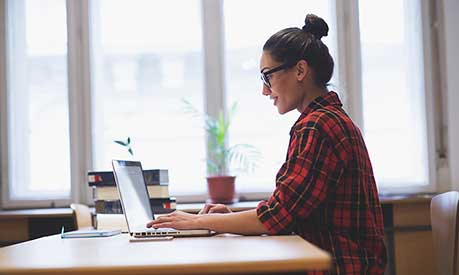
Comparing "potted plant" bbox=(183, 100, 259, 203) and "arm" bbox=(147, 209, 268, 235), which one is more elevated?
"potted plant" bbox=(183, 100, 259, 203)

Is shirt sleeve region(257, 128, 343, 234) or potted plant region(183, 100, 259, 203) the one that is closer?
shirt sleeve region(257, 128, 343, 234)

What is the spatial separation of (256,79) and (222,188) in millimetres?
743

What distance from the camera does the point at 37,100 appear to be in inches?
152

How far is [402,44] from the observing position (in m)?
3.72

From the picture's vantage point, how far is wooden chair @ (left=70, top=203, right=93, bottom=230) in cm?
273

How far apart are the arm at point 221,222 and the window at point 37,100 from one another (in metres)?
2.18

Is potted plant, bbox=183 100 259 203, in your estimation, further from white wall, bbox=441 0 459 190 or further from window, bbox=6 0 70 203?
white wall, bbox=441 0 459 190

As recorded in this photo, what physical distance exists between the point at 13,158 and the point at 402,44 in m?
2.50

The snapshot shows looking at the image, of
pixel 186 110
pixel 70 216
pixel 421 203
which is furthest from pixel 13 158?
pixel 421 203

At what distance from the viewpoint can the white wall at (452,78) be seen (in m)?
3.56

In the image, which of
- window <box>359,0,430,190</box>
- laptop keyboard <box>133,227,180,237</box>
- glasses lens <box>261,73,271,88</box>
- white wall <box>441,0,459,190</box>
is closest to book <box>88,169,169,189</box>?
laptop keyboard <box>133,227,180,237</box>

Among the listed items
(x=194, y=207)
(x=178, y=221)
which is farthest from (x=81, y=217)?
(x=178, y=221)

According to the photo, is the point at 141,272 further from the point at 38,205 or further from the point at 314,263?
the point at 38,205

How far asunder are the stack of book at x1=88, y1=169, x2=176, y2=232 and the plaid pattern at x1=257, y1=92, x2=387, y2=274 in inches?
37.3
